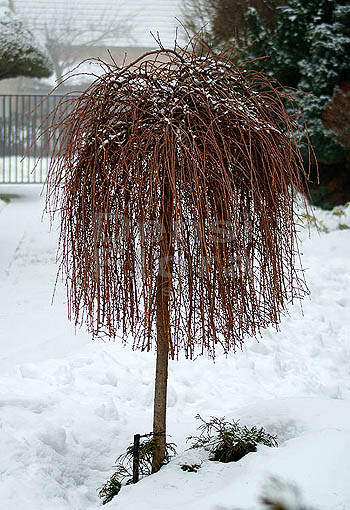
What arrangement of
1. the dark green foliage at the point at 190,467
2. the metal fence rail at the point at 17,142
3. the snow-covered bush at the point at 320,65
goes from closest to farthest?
the dark green foliage at the point at 190,467
the snow-covered bush at the point at 320,65
the metal fence rail at the point at 17,142

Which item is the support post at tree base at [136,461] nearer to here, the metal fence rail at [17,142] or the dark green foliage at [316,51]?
the metal fence rail at [17,142]

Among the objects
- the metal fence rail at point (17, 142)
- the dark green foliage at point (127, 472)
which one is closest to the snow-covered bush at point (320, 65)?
the metal fence rail at point (17, 142)

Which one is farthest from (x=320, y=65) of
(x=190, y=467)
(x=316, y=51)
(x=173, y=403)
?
(x=190, y=467)

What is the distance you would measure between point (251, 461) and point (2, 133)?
11730 mm

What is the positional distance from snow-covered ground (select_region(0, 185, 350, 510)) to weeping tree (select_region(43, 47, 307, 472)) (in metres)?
0.72

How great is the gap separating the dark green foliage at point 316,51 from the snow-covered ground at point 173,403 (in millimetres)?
2466

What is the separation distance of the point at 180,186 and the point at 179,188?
0.4 inches

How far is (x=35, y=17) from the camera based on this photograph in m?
17.8

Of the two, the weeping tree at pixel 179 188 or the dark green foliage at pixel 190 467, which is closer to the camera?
the weeping tree at pixel 179 188

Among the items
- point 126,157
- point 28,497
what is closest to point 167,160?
point 126,157

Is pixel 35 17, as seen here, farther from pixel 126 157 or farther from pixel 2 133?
pixel 126 157

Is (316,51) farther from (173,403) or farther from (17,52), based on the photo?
(173,403)

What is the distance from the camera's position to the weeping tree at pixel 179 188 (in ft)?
7.98

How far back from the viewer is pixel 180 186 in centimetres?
247
